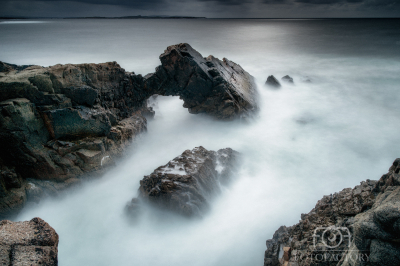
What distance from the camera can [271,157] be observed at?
27.8ft

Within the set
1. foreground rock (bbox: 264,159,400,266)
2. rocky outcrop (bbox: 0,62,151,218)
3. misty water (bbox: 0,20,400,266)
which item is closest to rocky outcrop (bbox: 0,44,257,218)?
rocky outcrop (bbox: 0,62,151,218)

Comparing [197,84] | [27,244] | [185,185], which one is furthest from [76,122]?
[197,84]

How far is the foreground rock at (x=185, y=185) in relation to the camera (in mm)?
5535

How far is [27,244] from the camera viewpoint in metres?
2.64

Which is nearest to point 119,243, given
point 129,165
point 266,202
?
point 129,165

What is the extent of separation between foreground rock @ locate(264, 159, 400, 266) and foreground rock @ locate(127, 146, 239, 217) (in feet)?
6.68

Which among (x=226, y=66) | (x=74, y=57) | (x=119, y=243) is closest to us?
(x=119, y=243)

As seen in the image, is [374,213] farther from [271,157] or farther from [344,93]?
[344,93]

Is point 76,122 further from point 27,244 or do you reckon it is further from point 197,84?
point 197,84

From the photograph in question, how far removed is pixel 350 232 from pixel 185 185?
11.9 ft

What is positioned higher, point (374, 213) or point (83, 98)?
point (83, 98)

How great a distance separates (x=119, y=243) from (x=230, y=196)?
10.7 feet

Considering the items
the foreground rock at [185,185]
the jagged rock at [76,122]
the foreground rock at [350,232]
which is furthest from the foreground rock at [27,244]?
the jagged rock at [76,122]

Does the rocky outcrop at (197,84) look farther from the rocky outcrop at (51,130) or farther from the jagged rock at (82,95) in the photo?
the jagged rock at (82,95)
